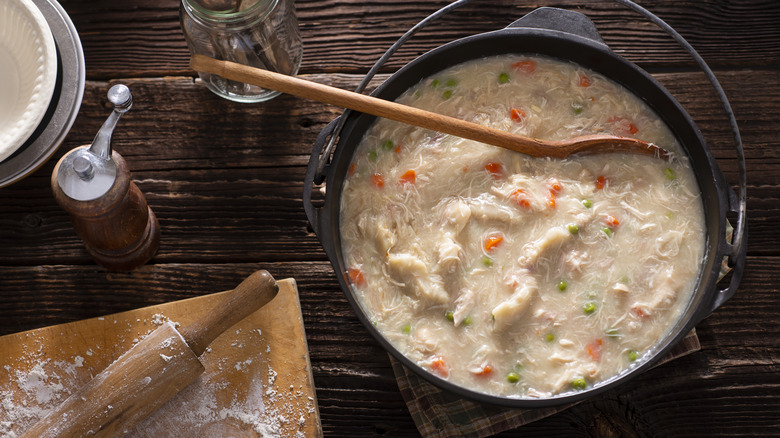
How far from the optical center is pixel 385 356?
2734 mm

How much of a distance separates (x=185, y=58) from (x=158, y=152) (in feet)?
1.42

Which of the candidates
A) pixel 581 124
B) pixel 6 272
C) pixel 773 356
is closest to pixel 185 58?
pixel 6 272

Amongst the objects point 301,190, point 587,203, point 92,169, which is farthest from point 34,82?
point 587,203

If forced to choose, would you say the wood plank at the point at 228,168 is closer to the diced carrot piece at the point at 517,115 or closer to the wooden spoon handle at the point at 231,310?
the wooden spoon handle at the point at 231,310

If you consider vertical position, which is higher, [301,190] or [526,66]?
[526,66]

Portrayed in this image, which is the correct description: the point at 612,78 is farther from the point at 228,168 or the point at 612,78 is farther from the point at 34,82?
the point at 34,82

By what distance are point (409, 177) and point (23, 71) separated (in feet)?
4.99

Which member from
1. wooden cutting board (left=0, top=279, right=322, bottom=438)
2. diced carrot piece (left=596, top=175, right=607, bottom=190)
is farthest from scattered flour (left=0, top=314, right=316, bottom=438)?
diced carrot piece (left=596, top=175, right=607, bottom=190)

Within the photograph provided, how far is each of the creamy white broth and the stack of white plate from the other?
1136 millimetres

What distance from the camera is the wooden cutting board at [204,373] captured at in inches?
99.0

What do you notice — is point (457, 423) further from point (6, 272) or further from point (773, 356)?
point (6, 272)

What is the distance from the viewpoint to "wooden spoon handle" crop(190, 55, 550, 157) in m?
2.29

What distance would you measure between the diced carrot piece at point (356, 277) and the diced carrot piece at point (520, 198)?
0.60m

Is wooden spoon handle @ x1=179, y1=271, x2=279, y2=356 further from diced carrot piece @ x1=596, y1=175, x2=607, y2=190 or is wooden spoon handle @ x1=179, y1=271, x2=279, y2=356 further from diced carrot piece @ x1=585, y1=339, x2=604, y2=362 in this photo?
diced carrot piece @ x1=596, y1=175, x2=607, y2=190
